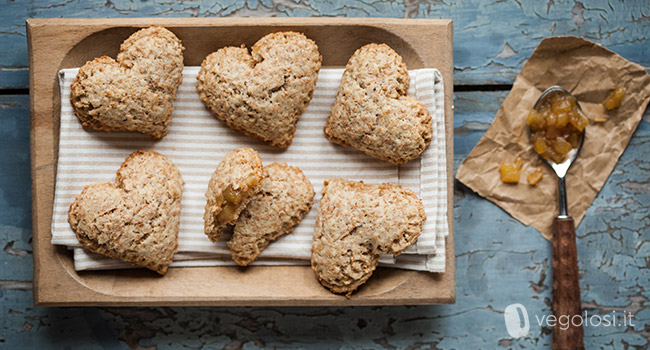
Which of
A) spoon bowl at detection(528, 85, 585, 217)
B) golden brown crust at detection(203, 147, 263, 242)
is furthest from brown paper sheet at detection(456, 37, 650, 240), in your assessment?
golden brown crust at detection(203, 147, 263, 242)

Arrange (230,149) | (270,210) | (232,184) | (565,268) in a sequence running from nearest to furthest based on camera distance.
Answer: (232,184), (270,210), (230,149), (565,268)

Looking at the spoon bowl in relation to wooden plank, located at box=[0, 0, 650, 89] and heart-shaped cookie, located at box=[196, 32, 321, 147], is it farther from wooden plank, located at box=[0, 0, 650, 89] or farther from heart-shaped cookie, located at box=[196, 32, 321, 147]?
heart-shaped cookie, located at box=[196, 32, 321, 147]

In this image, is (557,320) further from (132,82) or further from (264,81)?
(132,82)

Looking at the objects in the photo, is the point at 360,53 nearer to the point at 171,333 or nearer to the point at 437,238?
the point at 437,238

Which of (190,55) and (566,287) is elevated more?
(190,55)

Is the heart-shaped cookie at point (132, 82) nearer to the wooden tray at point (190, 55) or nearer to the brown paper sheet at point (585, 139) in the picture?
the wooden tray at point (190, 55)

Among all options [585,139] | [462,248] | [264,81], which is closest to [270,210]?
[264,81]
